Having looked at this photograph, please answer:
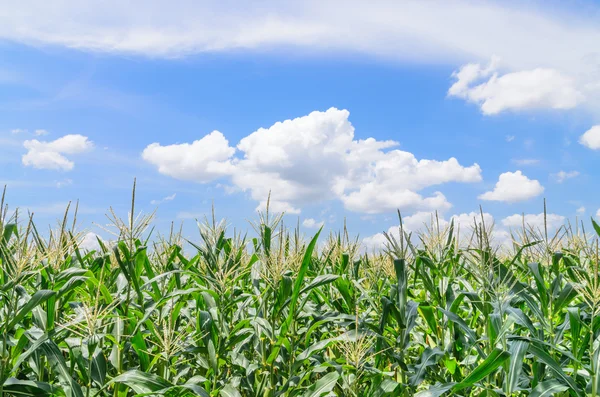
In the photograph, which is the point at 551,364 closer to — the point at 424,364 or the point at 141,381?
the point at 424,364

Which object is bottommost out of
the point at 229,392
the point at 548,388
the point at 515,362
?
the point at 229,392

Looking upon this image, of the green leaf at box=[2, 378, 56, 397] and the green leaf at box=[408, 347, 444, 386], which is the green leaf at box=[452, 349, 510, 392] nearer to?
the green leaf at box=[408, 347, 444, 386]

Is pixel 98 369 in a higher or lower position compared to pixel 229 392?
higher

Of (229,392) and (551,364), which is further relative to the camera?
(229,392)

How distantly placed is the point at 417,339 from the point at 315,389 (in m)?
1.61

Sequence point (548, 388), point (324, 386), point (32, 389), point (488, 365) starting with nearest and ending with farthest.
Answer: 1. point (488, 365)
2. point (32, 389)
3. point (548, 388)
4. point (324, 386)

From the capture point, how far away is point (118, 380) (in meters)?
3.44

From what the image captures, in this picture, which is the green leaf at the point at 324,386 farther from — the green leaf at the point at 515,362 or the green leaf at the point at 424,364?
the green leaf at the point at 515,362

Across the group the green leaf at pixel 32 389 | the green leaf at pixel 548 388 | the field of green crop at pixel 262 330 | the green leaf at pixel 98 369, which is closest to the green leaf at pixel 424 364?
the field of green crop at pixel 262 330

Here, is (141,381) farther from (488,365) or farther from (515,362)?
(515,362)

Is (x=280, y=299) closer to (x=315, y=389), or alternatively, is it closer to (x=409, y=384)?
(x=315, y=389)

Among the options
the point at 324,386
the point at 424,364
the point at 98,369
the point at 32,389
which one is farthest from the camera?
the point at 424,364

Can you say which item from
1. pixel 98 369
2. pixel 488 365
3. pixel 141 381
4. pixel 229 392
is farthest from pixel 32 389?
pixel 488 365

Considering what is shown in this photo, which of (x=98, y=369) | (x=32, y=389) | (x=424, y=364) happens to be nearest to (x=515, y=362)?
(x=424, y=364)
